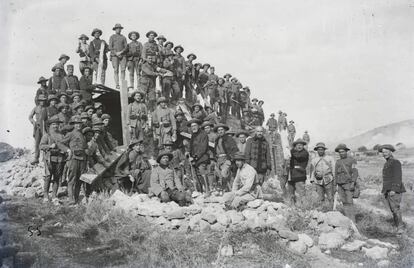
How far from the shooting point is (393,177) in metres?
7.99

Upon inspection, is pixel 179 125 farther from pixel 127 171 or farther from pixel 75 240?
pixel 75 240

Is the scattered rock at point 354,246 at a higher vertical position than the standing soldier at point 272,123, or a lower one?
lower

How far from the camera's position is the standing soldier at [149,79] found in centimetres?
1214

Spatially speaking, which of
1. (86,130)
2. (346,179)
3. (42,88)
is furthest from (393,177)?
(42,88)

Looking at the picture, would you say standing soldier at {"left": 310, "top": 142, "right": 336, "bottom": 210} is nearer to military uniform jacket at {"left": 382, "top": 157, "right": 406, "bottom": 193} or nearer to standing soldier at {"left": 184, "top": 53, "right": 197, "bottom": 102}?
military uniform jacket at {"left": 382, "top": 157, "right": 406, "bottom": 193}

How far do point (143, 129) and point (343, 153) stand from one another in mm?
5278

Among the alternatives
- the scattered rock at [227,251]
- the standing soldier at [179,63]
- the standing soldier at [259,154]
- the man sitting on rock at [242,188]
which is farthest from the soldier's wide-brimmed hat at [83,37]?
the scattered rock at [227,251]

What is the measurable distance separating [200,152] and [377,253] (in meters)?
4.37

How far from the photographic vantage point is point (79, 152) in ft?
28.9

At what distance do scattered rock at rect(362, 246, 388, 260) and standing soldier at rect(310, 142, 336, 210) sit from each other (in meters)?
1.93

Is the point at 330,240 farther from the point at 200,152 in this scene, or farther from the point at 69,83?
the point at 69,83

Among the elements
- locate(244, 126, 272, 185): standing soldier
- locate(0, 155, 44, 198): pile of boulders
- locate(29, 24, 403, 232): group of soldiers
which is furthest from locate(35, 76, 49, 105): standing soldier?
locate(244, 126, 272, 185): standing soldier

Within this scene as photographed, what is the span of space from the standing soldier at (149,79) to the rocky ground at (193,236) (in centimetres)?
447

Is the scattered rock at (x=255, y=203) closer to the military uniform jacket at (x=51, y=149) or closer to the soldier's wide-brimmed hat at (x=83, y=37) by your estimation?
the military uniform jacket at (x=51, y=149)
